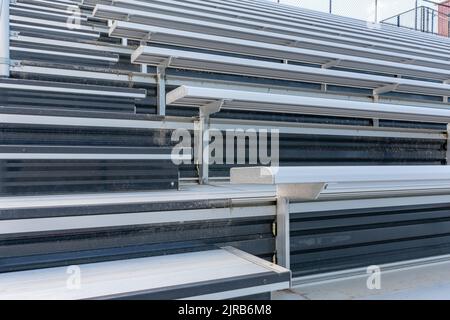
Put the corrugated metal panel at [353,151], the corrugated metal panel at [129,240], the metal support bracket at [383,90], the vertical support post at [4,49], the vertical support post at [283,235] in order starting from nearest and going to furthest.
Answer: the corrugated metal panel at [129,240], the vertical support post at [283,235], the vertical support post at [4,49], the corrugated metal panel at [353,151], the metal support bracket at [383,90]

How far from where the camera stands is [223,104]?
4.89 ft

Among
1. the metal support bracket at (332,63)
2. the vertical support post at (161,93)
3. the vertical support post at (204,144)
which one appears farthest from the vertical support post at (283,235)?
the metal support bracket at (332,63)

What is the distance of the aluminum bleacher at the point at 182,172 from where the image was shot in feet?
2.87

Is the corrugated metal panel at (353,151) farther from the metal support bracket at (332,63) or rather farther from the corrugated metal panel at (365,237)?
the metal support bracket at (332,63)

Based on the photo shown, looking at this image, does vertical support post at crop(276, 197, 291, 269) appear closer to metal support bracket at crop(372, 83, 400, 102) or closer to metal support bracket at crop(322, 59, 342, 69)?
metal support bracket at crop(372, 83, 400, 102)

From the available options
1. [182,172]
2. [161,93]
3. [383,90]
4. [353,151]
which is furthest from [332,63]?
[182,172]

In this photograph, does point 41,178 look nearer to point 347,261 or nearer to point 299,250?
point 299,250

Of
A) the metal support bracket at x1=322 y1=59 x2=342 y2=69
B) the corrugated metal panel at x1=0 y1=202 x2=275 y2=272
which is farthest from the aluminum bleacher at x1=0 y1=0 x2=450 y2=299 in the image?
the metal support bracket at x1=322 y1=59 x2=342 y2=69

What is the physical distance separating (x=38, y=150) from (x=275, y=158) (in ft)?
3.08

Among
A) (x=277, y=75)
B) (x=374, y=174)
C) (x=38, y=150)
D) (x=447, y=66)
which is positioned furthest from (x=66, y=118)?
(x=447, y=66)

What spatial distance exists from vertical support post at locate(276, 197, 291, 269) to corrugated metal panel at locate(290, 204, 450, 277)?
5 cm

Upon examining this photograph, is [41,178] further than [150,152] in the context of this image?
No

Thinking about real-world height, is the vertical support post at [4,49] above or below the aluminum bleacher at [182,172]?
above
